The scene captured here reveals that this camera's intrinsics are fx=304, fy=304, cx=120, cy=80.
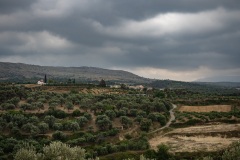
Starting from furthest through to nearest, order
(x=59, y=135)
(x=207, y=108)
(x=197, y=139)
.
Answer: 1. (x=207, y=108)
2. (x=197, y=139)
3. (x=59, y=135)

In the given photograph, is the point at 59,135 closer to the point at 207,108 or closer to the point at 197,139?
the point at 197,139

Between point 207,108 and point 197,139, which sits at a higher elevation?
point 207,108

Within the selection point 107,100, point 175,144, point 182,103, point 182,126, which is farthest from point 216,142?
point 182,103

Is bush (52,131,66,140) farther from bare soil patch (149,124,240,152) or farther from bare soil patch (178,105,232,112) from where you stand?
bare soil patch (178,105,232,112)

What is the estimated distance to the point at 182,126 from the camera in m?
106

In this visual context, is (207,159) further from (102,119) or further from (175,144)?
(102,119)

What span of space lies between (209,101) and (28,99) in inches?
3215

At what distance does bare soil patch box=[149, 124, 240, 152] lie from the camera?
260ft

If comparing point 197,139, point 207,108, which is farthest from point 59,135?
point 207,108

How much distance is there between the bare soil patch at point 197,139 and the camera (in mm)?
79250

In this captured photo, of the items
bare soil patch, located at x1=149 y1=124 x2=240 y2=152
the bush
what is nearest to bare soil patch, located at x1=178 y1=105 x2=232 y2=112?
bare soil patch, located at x1=149 y1=124 x2=240 y2=152

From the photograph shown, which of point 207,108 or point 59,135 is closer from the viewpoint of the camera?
point 59,135

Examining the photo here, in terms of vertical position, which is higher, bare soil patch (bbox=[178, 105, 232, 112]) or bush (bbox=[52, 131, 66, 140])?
bare soil patch (bbox=[178, 105, 232, 112])

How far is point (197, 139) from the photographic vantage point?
89188mm
